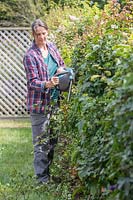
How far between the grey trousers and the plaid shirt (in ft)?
0.30

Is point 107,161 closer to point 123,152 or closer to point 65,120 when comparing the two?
point 123,152

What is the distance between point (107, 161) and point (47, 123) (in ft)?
8.81

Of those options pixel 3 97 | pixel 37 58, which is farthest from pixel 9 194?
pixel 3 97

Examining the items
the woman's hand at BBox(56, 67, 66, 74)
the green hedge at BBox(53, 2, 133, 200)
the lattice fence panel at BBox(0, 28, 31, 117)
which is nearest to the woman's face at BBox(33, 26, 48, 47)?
the woman's hand at BBox(56, 67, 66, 74)

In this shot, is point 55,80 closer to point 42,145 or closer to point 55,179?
point 42,145

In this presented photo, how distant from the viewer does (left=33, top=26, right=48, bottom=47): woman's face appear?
18.1 ft

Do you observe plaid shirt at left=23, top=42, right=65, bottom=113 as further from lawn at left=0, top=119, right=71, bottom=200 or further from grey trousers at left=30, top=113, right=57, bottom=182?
lawn at left=0, top=119, right=71, bottom=200

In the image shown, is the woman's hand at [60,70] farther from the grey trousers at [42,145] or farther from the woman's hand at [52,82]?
the grey trousers at [42,145]

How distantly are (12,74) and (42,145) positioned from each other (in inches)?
216

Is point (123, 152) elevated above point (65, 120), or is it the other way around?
point (123, 152)

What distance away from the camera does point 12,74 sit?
431 inches

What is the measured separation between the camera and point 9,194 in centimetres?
482

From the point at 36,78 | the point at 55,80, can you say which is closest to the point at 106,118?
the point at 55,80

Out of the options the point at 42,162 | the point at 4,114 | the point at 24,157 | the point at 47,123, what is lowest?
the point at 4,114
